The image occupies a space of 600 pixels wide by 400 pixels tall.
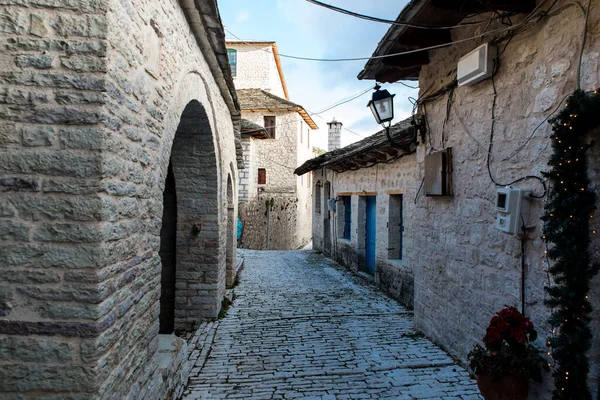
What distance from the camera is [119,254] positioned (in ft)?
8.11

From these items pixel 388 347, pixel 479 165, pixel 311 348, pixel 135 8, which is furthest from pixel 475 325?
pixel 135 8

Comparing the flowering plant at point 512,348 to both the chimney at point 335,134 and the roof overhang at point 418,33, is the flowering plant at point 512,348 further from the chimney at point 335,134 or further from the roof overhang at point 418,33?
the chimney at point 335,134

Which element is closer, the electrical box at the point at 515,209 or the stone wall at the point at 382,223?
the electrical box at the point at 515,209

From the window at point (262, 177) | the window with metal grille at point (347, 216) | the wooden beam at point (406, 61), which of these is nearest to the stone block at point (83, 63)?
the wooden beam at point (406, 61)

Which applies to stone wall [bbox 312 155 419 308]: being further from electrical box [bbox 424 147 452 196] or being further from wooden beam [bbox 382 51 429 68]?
wooden beam [bbox 382 51 429 68]

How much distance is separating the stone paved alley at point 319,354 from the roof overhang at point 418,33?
3.51m

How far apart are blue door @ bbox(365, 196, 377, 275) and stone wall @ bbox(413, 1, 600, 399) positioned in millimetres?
4364

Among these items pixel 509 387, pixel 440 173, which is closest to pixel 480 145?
pixel 440 173

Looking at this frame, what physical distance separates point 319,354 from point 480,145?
2.99m

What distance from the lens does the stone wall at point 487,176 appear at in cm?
306

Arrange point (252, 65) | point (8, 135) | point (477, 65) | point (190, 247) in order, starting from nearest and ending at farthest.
A: 1. point (8, 135)
2. point (477, 65)
3. point (190, 247)
4. point (252, 65)

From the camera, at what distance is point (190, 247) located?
6.15 meters

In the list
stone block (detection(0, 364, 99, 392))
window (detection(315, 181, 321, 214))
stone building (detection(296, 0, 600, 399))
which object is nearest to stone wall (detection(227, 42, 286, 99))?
window (detection(315, 181, 321, 214))

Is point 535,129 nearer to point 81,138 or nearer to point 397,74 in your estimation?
point 397,74
